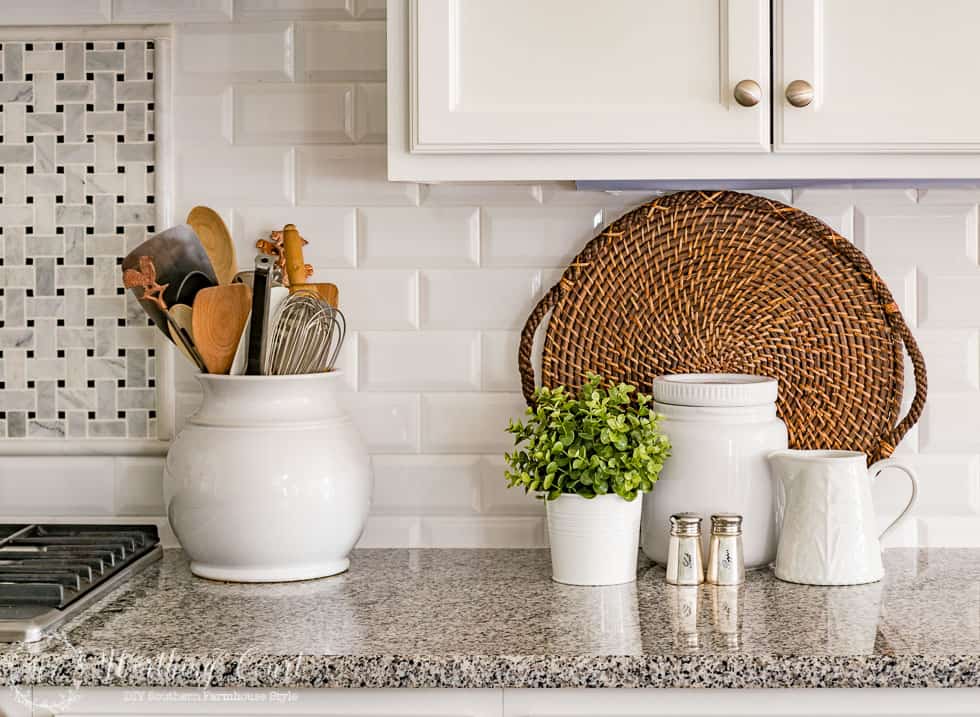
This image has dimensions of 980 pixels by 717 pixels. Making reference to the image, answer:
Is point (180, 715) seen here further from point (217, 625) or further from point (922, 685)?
point (922, 685)

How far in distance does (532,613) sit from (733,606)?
0.27 meters

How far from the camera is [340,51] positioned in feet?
5.82

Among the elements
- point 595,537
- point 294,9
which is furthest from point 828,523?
point 294,9

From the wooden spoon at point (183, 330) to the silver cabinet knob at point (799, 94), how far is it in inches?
35.6

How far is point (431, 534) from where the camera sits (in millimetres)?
1806

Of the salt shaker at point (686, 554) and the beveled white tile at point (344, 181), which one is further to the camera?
the beveled white tile at point (344, 181)

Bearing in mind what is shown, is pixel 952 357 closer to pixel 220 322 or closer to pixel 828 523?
pixel 828 523

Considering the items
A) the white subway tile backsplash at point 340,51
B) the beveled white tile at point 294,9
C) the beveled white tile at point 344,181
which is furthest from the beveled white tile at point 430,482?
the beveled white tile at point 294,9

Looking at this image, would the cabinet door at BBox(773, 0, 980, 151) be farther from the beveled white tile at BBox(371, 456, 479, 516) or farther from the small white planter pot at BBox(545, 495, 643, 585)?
the beveled white tile at BBox(371, 456, 479, 516)

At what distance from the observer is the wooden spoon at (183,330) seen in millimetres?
1589

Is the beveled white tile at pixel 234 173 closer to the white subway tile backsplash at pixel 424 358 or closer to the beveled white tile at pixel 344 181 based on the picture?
the beveled white tile at pixel 344 181

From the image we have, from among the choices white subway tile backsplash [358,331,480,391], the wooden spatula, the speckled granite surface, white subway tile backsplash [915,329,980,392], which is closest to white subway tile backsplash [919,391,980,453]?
white subway tile backsplash [915,329,980,392]

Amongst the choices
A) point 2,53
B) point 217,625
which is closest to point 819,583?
point 217,625

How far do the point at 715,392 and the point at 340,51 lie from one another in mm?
835
